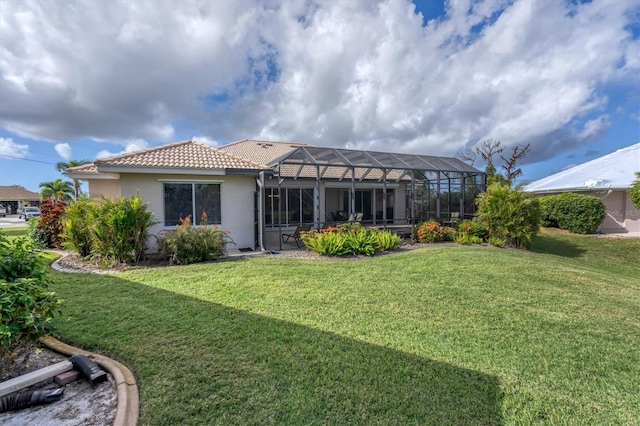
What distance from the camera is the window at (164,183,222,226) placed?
1026 cm

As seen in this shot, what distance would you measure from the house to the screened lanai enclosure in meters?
0.05

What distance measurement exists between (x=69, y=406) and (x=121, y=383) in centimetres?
40

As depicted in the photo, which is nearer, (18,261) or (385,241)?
(18,261)

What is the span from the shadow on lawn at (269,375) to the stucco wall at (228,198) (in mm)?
5903

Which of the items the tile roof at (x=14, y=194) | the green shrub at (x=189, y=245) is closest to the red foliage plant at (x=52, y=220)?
the green shrub at (x=189, y=245)

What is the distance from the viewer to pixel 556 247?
13.1m

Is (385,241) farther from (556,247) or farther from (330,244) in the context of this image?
(556,247)

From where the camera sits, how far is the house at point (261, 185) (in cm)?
1002

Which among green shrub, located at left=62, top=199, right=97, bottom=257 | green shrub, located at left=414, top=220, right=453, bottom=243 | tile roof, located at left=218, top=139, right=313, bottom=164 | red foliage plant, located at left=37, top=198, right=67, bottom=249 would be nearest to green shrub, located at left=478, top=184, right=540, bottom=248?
green shrub, located at left=414, top=220, right=453, bottom=243

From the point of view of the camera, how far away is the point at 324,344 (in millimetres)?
3766

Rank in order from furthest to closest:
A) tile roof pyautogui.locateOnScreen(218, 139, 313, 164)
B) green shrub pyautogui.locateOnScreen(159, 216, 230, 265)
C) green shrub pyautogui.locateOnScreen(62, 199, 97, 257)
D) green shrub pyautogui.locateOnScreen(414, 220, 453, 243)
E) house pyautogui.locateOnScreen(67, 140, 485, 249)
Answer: tile roof pyautogui.locateOnScreen(218, 139, 313, 164), green shrub pyautogui.locateOnScreen(414, 220, 453, 243), house pyautogui.locateOnScreen(67, 140, 485, 249), green shrub pyautogui.locateOnScreen(62, 199, 97, 257), green shrub pyautogui.locateOnScreen(159, 216, 230, 265)

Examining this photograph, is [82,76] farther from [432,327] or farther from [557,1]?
[557,1]

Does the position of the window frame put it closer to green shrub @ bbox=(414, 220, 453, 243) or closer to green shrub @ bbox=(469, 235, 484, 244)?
green shrub @ bbox=(414, 220, 453, 243)

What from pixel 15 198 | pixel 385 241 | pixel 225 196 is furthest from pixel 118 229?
pixel 15 198
